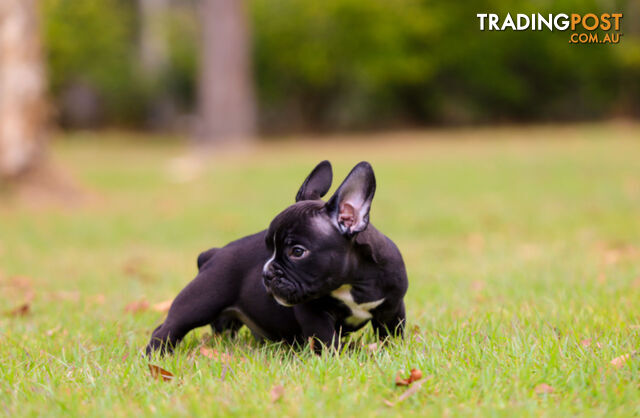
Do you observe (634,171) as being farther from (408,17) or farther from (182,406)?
(408,17)

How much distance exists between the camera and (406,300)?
5.18 m

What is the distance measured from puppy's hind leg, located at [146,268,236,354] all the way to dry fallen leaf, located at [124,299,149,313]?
1478 mm

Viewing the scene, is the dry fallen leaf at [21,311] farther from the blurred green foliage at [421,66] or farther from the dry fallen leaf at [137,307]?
the blurred green foliage at [421,66]

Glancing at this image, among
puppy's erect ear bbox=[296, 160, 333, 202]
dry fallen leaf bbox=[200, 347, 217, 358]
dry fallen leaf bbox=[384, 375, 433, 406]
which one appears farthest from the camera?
puppy's erect ear bbox=[296, 160, 333, 202]

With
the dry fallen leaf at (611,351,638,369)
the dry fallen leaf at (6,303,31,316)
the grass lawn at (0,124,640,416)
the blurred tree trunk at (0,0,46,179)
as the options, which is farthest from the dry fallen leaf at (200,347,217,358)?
the blurred tree trunk at (0,0,46,179)

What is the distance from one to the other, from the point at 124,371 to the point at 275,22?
100 feet

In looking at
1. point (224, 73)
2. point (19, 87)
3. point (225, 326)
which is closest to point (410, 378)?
point (225, 326)

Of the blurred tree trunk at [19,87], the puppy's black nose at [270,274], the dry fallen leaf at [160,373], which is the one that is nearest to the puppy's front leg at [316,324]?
the puppy's black nose at [270,274]

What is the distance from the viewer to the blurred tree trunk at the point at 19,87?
1095 centimetres

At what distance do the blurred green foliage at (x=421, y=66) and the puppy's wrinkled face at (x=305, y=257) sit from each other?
28.0 meters

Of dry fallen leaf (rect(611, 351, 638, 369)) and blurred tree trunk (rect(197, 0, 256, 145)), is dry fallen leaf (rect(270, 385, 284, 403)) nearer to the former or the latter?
dry fallen leaf (rect(611, 351, 638, 369))

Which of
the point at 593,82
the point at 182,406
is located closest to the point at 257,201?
the point at 182,406

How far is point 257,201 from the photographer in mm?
11992

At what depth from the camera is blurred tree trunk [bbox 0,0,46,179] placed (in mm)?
10953
